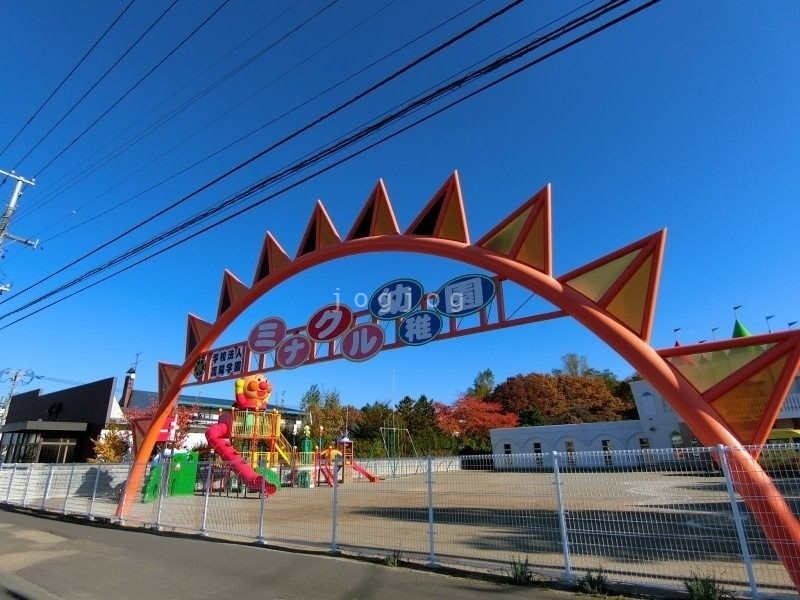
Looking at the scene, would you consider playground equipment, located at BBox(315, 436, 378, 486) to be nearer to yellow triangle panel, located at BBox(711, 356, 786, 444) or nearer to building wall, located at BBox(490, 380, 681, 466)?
building wall, located at BBox(490, 380, 681, 466)

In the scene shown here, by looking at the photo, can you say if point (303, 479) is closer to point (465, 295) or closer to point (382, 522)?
point (382, 522)

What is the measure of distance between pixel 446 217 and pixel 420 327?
8.06 ft

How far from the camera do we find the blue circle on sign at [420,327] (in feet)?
33.7

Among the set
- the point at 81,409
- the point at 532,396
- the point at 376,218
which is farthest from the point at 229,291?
the point at 532,396

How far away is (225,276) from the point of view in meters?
15.1

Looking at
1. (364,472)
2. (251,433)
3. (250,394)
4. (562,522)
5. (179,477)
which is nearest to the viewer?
(562,522)

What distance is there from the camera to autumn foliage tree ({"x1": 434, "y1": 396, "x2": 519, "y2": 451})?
52.4 meters

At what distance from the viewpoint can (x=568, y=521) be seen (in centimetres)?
929

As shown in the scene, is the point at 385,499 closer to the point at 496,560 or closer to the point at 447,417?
the point at 496,560

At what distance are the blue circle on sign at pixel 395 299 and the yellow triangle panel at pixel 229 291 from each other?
5.26 metres

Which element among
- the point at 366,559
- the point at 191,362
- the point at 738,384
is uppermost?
the point at 191,362

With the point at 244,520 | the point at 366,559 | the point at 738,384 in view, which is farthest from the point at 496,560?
the point at 244,520

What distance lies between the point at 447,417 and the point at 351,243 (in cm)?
4526

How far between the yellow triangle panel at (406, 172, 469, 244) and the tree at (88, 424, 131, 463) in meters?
23.1
